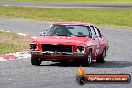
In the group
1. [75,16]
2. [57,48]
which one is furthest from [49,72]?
[75,16]

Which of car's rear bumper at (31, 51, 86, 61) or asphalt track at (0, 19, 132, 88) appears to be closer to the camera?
asphalt track at (0, 19, 132, 88)

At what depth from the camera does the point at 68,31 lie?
16141 millimetres

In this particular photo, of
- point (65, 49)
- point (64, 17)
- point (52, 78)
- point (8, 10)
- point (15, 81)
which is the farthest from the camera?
point (8, 10)

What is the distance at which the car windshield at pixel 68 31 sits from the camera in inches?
632

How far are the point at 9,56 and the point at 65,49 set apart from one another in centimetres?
321

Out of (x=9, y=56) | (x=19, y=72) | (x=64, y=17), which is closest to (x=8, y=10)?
(x=64, y=17)

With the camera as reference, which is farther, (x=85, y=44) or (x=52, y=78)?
(x=85, y=44)

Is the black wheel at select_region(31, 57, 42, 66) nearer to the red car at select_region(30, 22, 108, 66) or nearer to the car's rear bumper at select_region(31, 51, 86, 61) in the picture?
the red car at select_region(30, 22, 108, 66)

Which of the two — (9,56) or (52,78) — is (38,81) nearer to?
(52,78)

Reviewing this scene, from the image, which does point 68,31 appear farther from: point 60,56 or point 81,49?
point 60,56

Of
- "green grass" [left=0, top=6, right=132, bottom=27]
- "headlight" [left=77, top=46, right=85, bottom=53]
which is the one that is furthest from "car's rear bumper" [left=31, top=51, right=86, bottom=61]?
"green grass" [left=0, top=6, right=132, bottom=27]

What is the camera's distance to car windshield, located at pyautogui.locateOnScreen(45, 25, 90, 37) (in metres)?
16.0

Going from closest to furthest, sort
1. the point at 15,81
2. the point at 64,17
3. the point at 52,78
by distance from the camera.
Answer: the point at 15,81 → the point at 52,78 → the point at 64,17

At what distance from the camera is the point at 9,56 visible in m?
17.5
